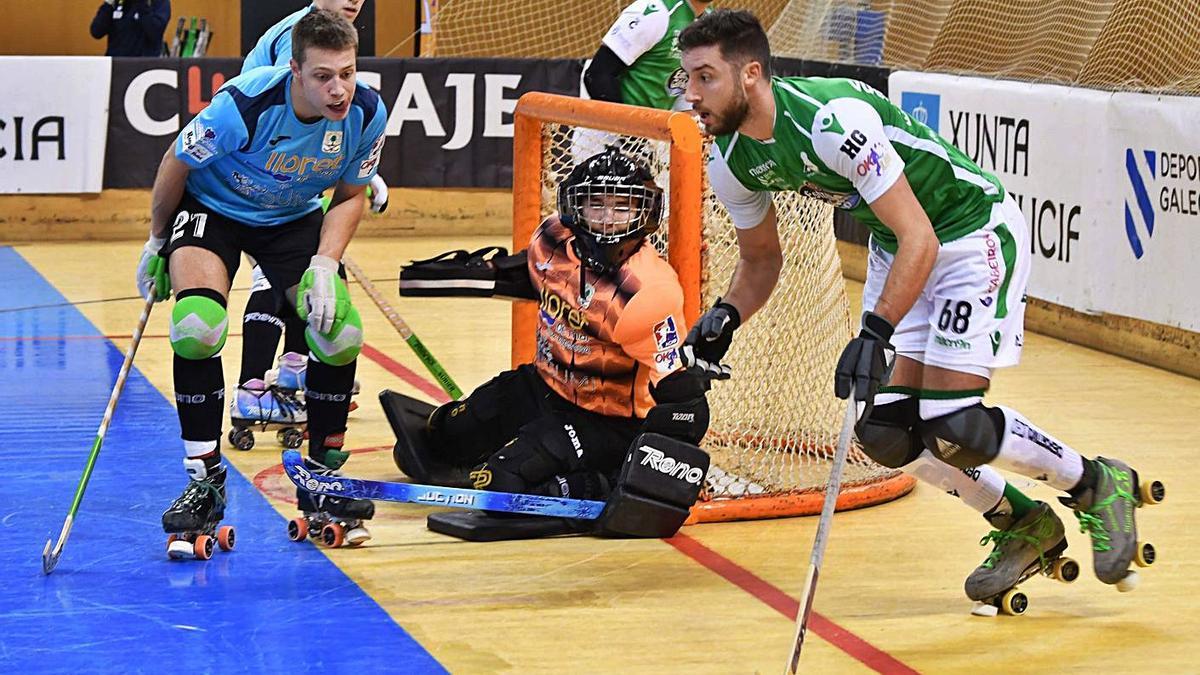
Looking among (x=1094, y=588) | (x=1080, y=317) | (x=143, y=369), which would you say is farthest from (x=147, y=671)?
(x=1080, y=317)

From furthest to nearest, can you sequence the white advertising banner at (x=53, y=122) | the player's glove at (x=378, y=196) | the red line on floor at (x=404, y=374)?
1. the white advertising banner at (x=53, y=122)
2. the red line on floor at (x=404, y=374)
3. the player's glove at (x=378, y=196)

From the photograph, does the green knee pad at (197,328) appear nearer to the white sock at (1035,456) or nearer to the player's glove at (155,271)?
the player's glove at (155,271)

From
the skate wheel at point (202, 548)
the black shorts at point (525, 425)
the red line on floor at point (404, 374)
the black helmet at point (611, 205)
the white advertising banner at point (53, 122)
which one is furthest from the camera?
the white advertising banner at point (53, 122)

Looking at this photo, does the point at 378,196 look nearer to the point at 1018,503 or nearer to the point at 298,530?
the point at 298,530

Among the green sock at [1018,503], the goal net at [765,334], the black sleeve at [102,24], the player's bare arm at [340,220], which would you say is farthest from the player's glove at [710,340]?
the black sleeve at [102,24]

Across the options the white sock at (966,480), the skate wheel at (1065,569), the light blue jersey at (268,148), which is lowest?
the skate wheel at (1065,569)

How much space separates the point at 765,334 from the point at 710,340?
5.80 ft

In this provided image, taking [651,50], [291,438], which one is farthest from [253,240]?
[651,50]

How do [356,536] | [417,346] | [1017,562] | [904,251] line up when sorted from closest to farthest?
[904,251] < [1017,562] < [356,536] < [417,346]

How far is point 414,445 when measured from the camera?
585 centimetres

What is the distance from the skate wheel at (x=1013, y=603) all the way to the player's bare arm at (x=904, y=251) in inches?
34.2

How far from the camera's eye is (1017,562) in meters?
4.64

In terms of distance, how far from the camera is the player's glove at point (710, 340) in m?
4.66

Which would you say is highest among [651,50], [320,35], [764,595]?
[320,35]
